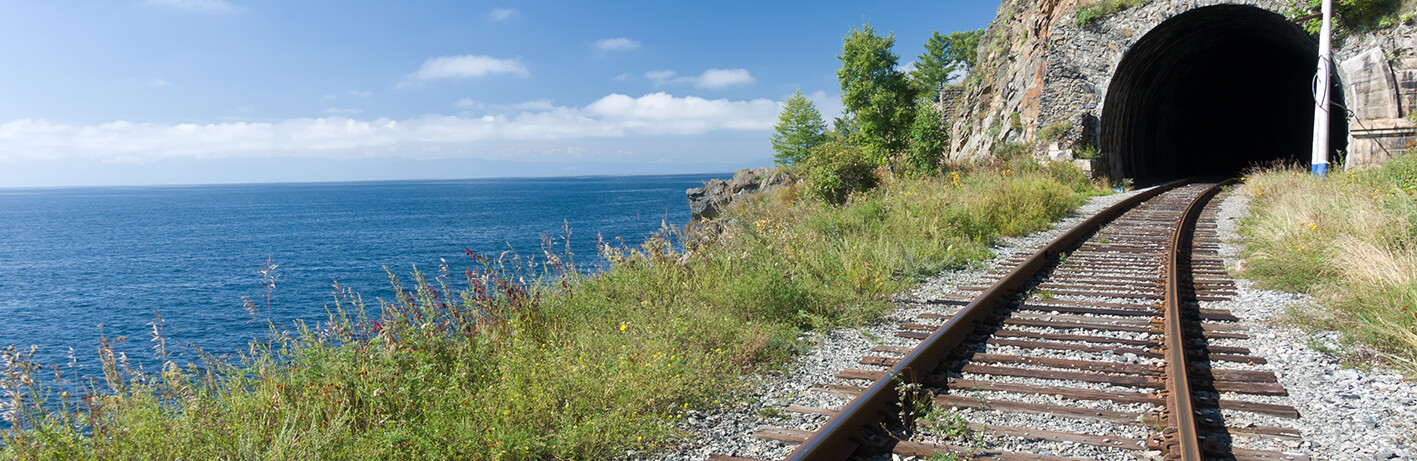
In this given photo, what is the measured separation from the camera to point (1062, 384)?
434 cm

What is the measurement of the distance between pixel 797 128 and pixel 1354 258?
73864 mm

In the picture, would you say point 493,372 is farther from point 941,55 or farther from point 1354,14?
point 941,55

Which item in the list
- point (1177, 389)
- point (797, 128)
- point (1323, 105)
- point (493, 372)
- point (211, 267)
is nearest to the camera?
point (1177, 389)

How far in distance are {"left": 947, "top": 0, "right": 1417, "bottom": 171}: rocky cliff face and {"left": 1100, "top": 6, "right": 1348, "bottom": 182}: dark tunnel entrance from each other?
578 millimetres

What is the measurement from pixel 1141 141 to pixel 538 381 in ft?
105

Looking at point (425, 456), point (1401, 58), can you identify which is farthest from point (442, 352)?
point (1401, 58)

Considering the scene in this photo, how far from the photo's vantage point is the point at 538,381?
4.41 meters

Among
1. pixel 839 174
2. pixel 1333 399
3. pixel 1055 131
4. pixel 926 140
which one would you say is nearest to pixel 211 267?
pixel 839 174

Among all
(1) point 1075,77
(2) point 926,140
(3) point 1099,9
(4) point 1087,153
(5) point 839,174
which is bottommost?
(5) point 839,174

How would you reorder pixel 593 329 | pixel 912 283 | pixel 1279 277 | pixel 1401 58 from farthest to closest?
1. pixel 1401 58
2. pixel 912 283
3. pixel 1279 277
4. pixel 593 329

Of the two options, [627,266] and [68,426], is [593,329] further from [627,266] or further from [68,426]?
[68,426]

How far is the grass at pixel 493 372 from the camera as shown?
3.77 meters

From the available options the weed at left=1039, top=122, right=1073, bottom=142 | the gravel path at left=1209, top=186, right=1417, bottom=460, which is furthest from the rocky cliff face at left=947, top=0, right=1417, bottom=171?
the gravel path at left=1209, top=186, right=1417, bottom=460

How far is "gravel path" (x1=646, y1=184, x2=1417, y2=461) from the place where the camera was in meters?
3.44
